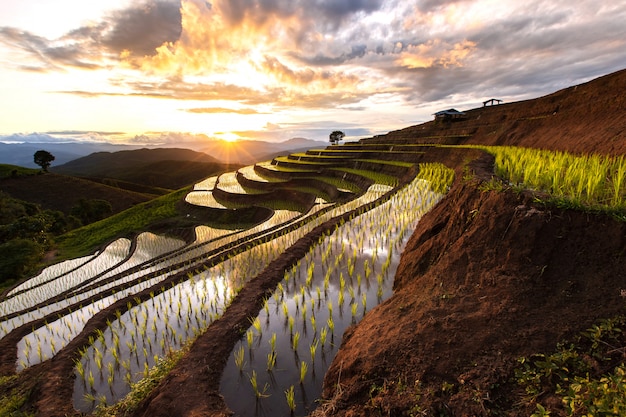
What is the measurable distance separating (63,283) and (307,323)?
13134 mm

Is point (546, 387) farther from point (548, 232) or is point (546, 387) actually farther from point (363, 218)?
point (363, 218)

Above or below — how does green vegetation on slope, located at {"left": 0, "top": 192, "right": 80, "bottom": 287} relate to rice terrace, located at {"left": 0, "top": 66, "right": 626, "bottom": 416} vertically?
below

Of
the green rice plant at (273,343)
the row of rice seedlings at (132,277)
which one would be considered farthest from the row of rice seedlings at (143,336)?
the row of rice seedlings at (132,277)

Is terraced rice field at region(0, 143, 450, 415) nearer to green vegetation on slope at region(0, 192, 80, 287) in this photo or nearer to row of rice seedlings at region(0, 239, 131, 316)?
row of rice seedlings at region(0, 239, 131, 316)

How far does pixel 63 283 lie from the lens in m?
12.6

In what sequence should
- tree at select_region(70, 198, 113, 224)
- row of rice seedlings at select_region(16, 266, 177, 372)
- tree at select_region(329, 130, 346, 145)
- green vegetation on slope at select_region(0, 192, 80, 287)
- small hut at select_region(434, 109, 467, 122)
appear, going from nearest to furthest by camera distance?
row of rice seedlings at select_region(16, 266, 177, 372), green vegetation on slope at select_region(0, 192, 80, 287), small hut at select_region(434, 109, 467, 122), tree at select_region(70, 198, 113, 224), tree at select_region(329, 130, 346, 145)

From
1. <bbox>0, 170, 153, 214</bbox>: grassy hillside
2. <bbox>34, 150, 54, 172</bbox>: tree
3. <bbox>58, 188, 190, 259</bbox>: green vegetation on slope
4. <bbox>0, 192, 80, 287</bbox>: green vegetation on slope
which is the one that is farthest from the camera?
<bbox>34, 150, 54, 172</bbox>: tree

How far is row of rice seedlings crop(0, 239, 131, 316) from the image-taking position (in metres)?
10.9

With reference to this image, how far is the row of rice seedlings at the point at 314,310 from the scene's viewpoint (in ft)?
12.7

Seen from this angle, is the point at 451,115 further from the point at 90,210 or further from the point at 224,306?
the point at 90,210

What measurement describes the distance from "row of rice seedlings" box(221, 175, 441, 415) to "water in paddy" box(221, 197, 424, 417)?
0.01m

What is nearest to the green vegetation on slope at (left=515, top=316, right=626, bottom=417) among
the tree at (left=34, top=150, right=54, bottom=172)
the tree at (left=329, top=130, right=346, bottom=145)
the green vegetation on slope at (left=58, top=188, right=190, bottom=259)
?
the green vegetation on slope at (left=58, top=188, right=190, bottom=259)

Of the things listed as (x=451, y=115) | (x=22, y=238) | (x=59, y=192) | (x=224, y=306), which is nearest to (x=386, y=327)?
(x=224, y=306)

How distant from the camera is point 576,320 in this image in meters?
2.86
